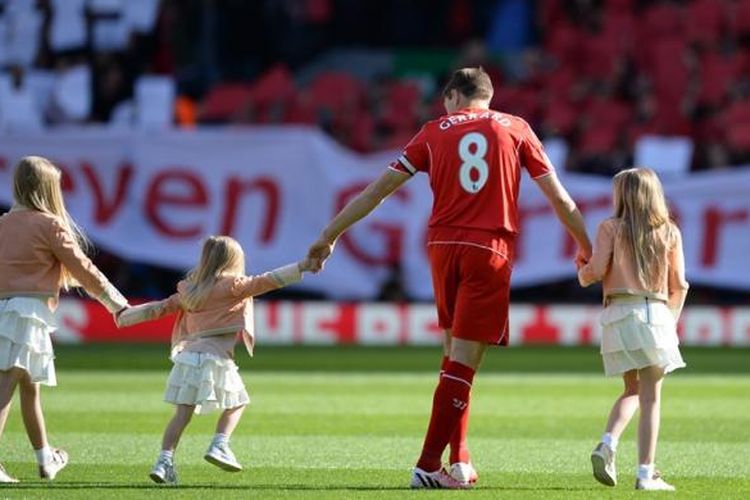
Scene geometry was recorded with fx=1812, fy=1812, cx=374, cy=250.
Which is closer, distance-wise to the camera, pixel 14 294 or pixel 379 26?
pixel 14 294

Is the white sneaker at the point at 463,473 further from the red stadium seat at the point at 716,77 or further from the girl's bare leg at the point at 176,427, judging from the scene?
the red stadium seat at the point at 716,77

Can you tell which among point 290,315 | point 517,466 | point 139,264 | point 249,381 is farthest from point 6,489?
point 139,264

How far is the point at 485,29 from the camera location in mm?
29984

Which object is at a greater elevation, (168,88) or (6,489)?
(168,88)

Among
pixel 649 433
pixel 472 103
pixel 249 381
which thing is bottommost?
pixel 249 381

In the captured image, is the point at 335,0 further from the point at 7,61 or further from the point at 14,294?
the point at 14,294

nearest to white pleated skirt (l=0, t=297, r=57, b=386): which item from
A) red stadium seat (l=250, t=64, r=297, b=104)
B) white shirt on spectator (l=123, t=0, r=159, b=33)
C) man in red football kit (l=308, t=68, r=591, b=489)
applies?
man in red football kit (l=308, t=68, r=591, b=489)

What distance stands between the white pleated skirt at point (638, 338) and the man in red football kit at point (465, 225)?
417mm

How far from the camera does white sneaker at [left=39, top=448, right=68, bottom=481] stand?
10030mm

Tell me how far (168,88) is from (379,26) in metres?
6.97

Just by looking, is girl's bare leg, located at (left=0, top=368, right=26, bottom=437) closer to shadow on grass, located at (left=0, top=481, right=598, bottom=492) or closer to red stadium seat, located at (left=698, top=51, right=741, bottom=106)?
shadow on grass, located at (left=0, top=481, right=598, bottom=492)

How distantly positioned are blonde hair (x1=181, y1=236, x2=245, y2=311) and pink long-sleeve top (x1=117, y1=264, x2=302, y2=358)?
30 millimetres

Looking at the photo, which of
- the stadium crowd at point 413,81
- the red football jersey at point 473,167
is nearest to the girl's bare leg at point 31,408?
the red football jersey at point 473,167

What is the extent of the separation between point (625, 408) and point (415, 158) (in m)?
1.77
